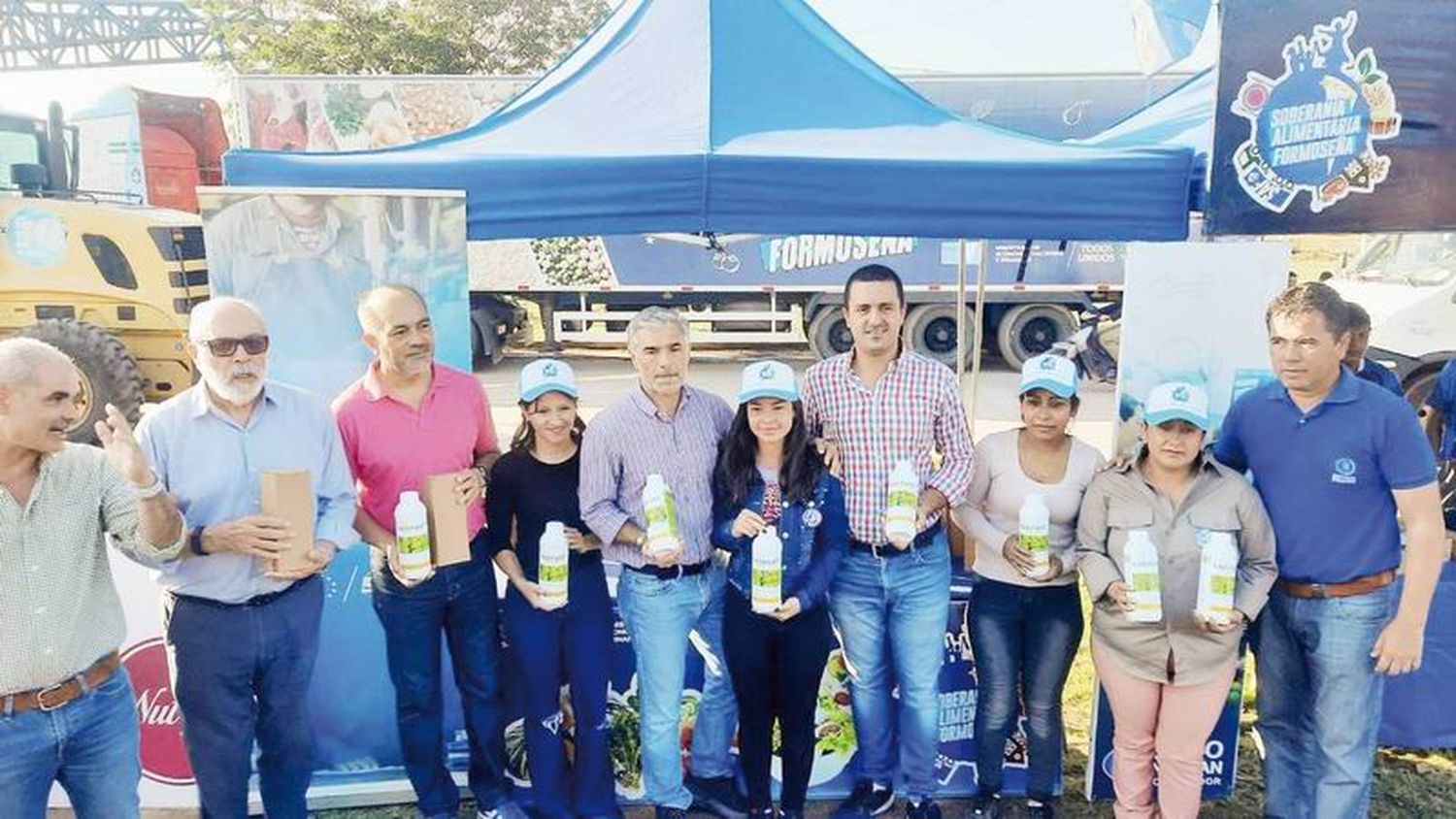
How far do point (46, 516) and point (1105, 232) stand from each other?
3354 millimetres

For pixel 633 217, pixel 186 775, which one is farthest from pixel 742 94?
pixel 186 775

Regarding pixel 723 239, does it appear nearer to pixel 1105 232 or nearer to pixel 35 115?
pixel 35 115

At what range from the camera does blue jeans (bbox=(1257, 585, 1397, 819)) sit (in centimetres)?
291

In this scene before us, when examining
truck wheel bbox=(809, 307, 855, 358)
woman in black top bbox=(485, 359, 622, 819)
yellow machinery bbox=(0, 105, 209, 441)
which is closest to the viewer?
woman in black top bbox=(485, 359, 622, 819)

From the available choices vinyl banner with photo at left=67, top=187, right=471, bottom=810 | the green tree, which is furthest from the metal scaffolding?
vinyl banner with photo at left=67, top=187, right=471, bottom=810

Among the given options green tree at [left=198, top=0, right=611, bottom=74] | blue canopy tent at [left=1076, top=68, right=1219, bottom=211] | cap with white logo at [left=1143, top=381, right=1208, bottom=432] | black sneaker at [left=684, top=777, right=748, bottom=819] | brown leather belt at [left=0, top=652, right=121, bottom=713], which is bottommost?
black sneaker at [left=684, top=777, right=748, bottom=819]

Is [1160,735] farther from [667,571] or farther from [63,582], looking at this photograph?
[63,582]

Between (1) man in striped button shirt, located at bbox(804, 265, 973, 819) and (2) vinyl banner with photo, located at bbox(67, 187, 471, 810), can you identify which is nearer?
(1) man in striped button shirt, located at bbox(804, 265, 973, 819)

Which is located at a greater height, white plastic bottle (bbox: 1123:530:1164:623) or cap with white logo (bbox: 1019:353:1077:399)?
cap with white logo (bbox: 1019:353:1077:399)

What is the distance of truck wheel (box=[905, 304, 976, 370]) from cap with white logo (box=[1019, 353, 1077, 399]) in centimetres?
924

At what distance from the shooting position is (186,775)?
12.2 ft

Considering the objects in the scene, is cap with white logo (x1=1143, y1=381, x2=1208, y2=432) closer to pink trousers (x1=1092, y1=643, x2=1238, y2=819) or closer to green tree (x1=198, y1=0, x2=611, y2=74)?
pink trousers (x1=1092, y1=643, x2=1238, y2=819)

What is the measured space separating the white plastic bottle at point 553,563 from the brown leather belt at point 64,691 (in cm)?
113

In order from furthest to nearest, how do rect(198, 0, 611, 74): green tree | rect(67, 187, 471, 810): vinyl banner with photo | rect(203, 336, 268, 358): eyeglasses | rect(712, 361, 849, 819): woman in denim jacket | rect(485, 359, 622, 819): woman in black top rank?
rect(198, 0, 611, 74): green tree, rect(67, 187, 471, 810): vinyl banner with photo, rect(485, 359, 622, 819): woman in black top, rect(712, 361, 849, 819): woman in denim jacket, rect(203, 336, 268, 358): eyeglasses
